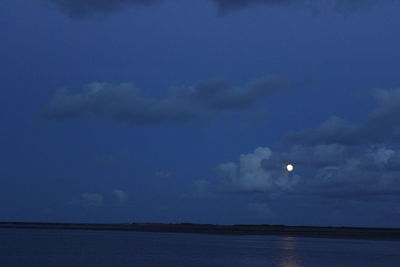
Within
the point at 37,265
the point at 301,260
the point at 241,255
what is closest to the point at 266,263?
the point at 301,260

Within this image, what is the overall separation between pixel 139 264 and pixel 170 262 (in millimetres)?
3355

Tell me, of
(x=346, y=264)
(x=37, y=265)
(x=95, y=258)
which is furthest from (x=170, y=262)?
(x=346, y=264)

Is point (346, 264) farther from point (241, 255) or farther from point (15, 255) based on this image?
point (15, 255)

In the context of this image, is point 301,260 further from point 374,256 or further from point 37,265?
point 37,265

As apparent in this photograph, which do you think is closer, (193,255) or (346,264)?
(346,264)

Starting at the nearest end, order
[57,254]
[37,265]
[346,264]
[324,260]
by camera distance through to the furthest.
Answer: [37,265] → [346,264] → [324,260] → [57,254]

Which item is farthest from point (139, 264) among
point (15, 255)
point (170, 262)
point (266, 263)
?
point (15, 255)

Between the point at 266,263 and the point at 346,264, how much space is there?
6675 millimetres

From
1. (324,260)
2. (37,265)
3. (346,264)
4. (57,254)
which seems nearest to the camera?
(37,265)

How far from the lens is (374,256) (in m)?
59.2

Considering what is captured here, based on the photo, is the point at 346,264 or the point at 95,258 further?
the point at 95,258

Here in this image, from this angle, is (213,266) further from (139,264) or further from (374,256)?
(374,256)

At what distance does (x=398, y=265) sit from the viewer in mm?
49438

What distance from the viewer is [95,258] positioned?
176ft
